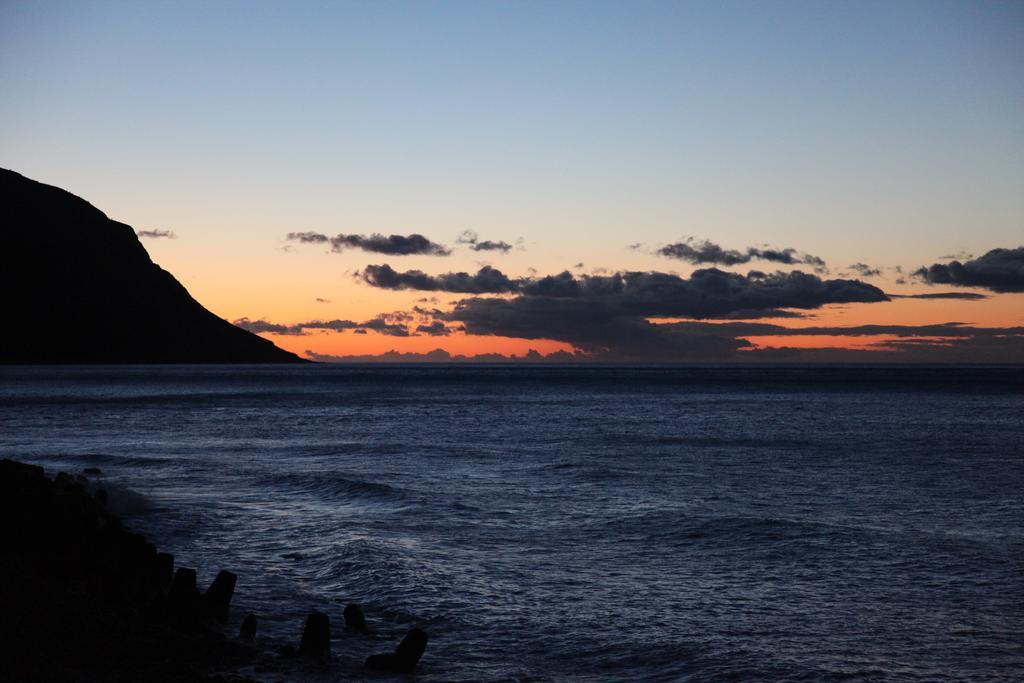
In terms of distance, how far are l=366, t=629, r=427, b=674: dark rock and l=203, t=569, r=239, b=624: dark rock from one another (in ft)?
12.3

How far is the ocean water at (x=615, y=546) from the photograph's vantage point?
15.1 metres

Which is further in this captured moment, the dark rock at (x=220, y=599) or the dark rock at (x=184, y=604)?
the dark rock at (x=220, y=599)

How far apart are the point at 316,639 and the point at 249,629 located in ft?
6.01

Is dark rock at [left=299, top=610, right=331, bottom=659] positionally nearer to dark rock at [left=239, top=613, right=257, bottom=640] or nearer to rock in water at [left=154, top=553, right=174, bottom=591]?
dark rock at [left=239, top=613, right=257, bottom=640]

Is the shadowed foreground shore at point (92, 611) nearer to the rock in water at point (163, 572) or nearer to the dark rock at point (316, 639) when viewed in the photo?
the rock in water at point (163, 572)

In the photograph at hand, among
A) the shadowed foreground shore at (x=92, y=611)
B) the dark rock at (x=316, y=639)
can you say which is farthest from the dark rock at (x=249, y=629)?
the dark rock at (x=316, y=639)

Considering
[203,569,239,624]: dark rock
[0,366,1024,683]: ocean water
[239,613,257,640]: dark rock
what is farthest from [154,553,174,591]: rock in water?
[239,613,257,640]: dark rock

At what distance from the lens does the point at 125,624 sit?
570 inches

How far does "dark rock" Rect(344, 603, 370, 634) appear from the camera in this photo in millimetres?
16016

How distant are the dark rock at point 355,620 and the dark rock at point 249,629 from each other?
1682mm

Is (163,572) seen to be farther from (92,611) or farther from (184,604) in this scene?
(184,604)

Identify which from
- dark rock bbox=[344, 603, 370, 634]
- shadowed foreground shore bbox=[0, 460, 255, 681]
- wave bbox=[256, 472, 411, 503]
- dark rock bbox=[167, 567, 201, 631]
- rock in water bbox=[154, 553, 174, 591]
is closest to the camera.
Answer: shadowed foreground shore bbox=[0, 460, 255, 681]

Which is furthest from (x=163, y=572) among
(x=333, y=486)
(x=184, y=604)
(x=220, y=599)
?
(x=333, y=486)

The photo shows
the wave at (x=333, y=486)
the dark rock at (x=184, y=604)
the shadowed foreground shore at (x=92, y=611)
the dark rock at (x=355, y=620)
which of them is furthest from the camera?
the wave at (x=333, y=486)
